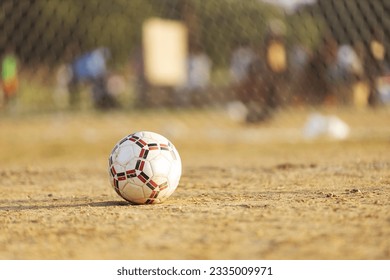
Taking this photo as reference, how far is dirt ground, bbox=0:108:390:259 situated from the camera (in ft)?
13.3

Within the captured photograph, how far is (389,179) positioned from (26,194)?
3.78 m

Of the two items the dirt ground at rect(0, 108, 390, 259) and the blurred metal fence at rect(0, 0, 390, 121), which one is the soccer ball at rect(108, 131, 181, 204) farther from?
the blurred metal fence at rect(0, 0, 390, 121)

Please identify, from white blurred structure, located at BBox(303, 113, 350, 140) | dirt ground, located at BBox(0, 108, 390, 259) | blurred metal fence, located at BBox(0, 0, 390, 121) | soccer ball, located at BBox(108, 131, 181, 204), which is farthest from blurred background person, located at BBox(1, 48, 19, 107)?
soccer ball, located at BBox(108, 131, 181, 204)

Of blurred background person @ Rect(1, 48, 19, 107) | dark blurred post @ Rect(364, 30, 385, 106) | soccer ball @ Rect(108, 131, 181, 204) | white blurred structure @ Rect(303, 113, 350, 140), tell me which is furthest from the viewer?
blurred background person @ Rect(1, 48, 19, 107)

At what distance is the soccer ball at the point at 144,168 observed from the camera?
214 inches

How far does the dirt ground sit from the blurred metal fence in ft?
17.0

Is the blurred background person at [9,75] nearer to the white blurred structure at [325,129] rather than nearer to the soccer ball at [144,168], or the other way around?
the white blurred structure at [325,129]

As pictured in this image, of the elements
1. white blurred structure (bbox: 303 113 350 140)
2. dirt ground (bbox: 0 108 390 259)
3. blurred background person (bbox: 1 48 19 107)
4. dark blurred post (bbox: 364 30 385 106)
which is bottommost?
dirt ground (bbox: 0 108 390 259)

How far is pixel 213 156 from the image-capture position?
447 inches

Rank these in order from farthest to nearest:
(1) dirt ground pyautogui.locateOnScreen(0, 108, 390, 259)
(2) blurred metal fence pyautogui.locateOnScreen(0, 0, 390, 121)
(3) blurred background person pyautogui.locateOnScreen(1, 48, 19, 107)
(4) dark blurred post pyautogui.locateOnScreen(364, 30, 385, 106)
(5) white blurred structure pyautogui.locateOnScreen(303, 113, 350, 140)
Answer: (3) blurred background person pyautogui.locateOnScreen(1, 48, 19, 107) < (2) blurred metal fence pyautogui.locateOnScreen(0, 0, 390, 121) < (4) dark blurred post pyautogui.locateOnScreen(364, 30, 385, 106) < (5) white blurred structure pyautogui.locateOnScreen(303, 113, 350, 140) < (1) dirt ground pyautogui.locateOnScreen(0, 108, 390, 259)

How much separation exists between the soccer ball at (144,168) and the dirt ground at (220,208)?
142mm

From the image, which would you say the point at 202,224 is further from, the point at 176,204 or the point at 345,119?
the point at 345,119

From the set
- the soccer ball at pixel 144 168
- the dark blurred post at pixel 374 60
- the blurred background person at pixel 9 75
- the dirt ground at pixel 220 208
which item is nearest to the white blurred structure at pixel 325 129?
the dirt ground at pixel 220 208

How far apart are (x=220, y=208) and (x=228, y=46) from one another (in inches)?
779
